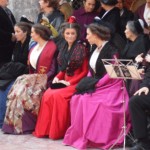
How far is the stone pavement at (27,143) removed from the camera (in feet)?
22.0

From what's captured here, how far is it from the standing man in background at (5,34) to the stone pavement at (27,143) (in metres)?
1.54

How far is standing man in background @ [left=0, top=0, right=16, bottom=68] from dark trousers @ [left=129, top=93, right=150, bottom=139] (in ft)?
9.25

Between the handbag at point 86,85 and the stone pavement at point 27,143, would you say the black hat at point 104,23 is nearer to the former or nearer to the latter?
the handbag at point 86,85

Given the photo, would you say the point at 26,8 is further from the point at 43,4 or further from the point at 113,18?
the point at 113,18

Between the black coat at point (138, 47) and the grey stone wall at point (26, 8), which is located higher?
the grey stone wall at point (26, 8)

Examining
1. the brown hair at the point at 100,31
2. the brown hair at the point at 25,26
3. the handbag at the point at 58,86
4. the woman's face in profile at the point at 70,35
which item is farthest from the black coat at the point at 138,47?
the brown hair at the point at 25,26

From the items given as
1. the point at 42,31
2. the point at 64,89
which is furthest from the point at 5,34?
the point at 64,89

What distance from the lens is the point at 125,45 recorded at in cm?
722

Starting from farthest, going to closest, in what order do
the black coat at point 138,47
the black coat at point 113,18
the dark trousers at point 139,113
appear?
the black coat at point 113,18
the black coat at point 138,47
the dark trousers at point 139,113

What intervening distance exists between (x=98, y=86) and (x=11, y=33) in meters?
2.08

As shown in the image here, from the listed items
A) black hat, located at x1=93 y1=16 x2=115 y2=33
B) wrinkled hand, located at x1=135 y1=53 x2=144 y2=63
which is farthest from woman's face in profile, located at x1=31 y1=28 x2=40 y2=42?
wrinkled hand, located at x1=135 y1=53 x2=144 y2=63

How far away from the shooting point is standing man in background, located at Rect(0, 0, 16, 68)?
8188mm

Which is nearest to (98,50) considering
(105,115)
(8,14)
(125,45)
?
(125,45)

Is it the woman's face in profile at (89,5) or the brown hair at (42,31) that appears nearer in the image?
the brown hair at (42,31)
